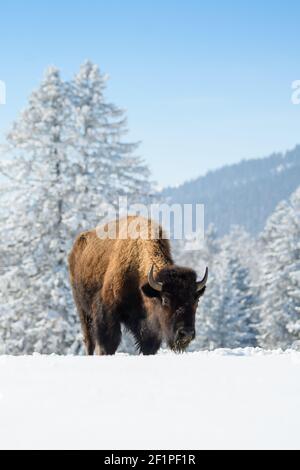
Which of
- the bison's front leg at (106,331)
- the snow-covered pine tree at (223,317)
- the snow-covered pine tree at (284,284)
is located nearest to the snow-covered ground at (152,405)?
the bison's front leg at (106,331)

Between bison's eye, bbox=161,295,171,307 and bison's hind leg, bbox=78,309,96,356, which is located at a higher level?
bison's eye, bbox=161,295,171,307

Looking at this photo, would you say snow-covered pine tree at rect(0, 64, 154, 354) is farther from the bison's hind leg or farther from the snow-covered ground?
the snow-covered ground

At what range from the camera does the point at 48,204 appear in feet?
68.3

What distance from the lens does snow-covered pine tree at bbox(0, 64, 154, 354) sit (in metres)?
20.2

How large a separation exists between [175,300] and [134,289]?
1500 mm

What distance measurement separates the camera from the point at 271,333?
117 ft

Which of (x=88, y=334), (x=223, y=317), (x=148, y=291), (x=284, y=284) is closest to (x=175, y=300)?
(x=148, y=291)

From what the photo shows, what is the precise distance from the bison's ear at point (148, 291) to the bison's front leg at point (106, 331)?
126 centimetres

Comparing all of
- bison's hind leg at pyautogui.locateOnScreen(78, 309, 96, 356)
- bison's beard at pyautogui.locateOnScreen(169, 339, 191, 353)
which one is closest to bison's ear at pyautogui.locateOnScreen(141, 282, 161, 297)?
bison's beard at pyautogui.locateOnScreen(169, 339, 191, 353)

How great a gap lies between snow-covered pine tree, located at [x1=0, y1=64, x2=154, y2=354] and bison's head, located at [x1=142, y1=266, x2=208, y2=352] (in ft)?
36.5

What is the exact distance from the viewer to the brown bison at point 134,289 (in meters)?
8.48

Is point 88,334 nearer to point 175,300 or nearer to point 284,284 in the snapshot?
point 175,300

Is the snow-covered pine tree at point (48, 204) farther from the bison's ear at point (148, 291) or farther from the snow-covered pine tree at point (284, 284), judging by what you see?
the snow-covered pine tree at point (284, 284)
